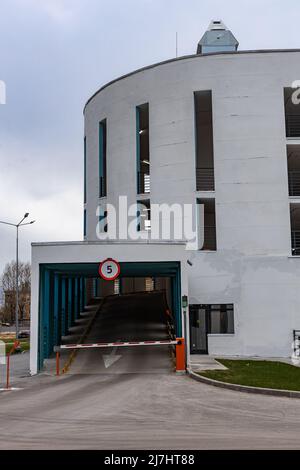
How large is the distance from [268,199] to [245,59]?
7474mm

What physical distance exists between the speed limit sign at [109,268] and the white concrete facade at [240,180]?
5743 mm

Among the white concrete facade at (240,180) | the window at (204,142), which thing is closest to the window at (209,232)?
the window at (204,142)

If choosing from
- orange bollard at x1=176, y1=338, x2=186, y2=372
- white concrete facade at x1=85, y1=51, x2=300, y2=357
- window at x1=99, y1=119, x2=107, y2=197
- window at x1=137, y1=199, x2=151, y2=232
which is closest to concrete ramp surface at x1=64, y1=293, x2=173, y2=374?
orange bollard at x1=176, y1=338, x2=186, y2=372

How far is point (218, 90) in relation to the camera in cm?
2791

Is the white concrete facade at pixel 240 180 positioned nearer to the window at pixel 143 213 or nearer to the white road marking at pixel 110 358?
the window at pixel 143 213

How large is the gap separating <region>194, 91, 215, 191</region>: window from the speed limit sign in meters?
8.98

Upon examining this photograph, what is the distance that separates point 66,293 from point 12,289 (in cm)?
5738

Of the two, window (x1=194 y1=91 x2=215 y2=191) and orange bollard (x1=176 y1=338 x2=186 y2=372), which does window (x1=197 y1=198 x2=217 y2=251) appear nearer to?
window (x1=194 y1=91 x2=215 y2=191)

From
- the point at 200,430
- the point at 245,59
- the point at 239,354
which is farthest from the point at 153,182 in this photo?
the point at 200,430

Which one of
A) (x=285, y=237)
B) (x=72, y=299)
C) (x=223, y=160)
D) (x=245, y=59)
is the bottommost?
(x=72, y=299)

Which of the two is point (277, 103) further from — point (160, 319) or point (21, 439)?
point (21, 439)

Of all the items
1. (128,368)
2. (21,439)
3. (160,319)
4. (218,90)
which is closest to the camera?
(21,439)

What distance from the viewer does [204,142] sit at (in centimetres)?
3350

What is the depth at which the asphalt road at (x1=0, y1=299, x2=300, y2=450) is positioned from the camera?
30.0 ft
